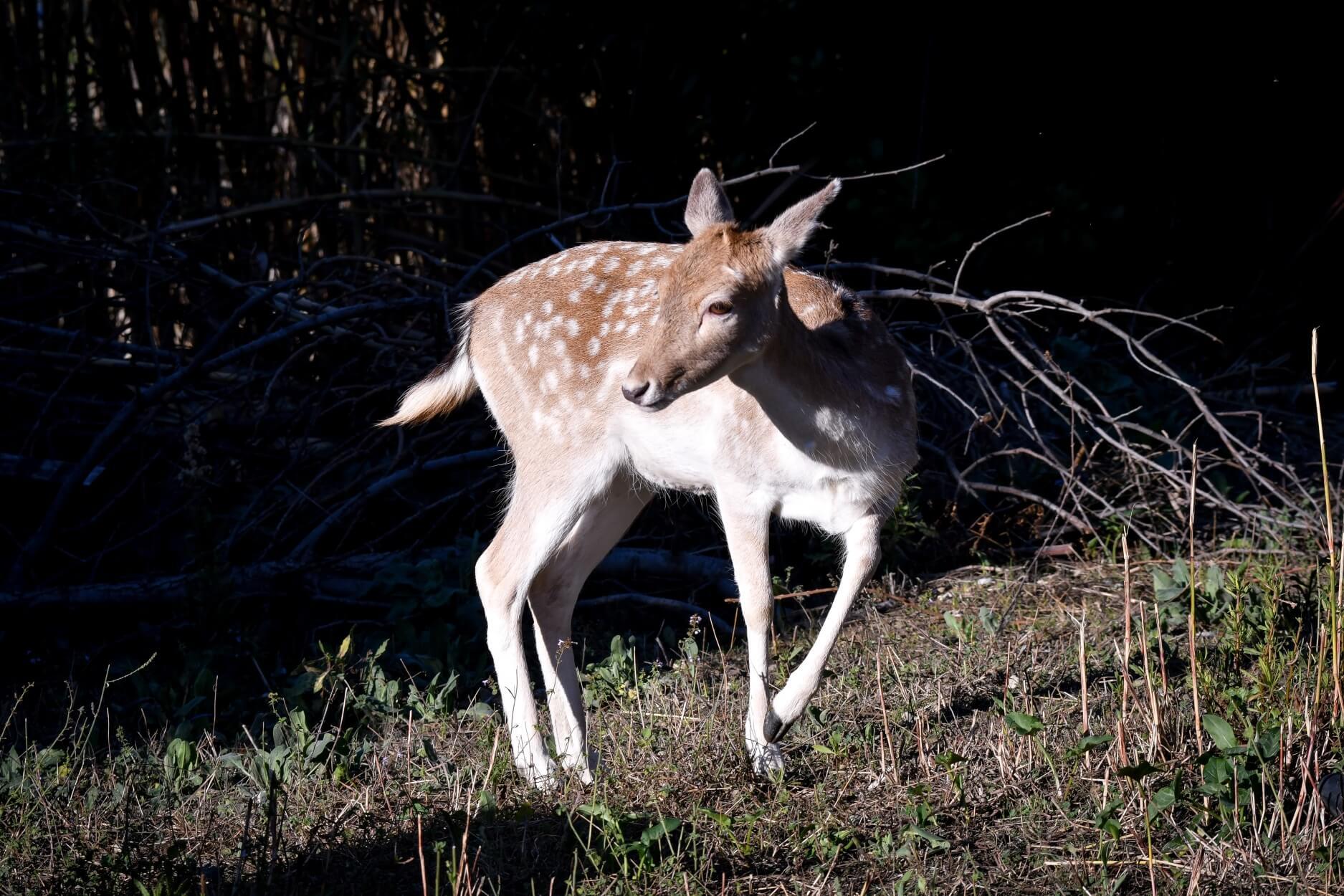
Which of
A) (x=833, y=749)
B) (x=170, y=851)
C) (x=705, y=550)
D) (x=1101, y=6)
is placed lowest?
→ (x=705, y=550)

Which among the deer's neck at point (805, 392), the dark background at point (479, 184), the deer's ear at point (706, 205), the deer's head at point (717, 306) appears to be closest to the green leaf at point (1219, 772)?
the deer's neck at point (805, 392)

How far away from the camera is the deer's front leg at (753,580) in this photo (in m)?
3.84

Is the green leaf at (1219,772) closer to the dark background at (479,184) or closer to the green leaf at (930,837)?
the green leaf at (930,837)

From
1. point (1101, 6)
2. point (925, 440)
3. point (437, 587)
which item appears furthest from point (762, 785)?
point (1101, 6)

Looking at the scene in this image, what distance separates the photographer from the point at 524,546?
4215 millimetres

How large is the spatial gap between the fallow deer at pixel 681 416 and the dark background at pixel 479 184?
952mm

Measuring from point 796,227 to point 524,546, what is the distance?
4.27 ft

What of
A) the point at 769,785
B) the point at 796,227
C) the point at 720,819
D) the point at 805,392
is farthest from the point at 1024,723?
the point at 796,227

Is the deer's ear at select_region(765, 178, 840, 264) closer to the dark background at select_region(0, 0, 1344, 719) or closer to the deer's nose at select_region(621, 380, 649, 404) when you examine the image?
the deer's nose at select_region(621, 380, 649, 404)

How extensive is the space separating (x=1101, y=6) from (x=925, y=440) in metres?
2.62

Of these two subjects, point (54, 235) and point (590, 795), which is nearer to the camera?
point (590, 795)

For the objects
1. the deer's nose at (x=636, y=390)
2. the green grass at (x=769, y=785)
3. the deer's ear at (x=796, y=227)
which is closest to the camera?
the green grass at (x=769, y=785)

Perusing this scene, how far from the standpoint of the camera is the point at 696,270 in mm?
3805

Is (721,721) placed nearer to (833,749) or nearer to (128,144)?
(833,749)
